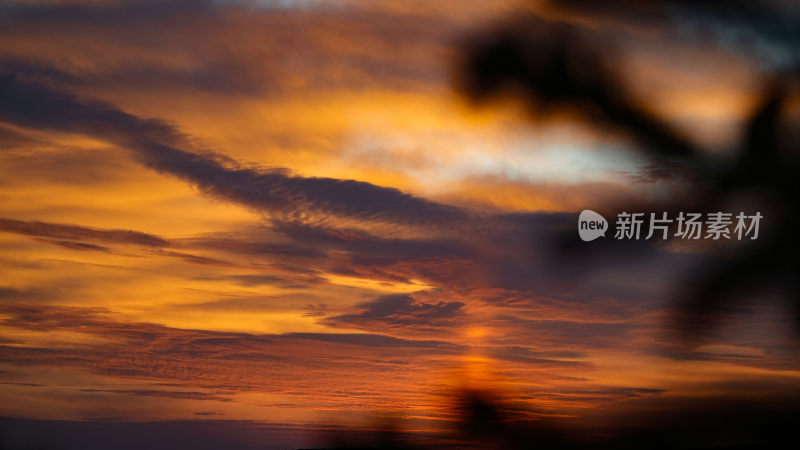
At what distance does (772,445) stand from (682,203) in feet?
6.43

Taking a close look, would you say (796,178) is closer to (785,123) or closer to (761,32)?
(785,123)

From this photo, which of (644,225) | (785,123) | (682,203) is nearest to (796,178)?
(785,123)

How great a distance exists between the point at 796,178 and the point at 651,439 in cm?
232

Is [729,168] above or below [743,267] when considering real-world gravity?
above

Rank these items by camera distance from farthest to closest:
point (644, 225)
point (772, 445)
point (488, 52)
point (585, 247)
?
point (644, 225)
point (585, 247)
point (488, 52)
point (772, 445)

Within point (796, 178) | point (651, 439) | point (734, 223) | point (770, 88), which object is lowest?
point (651, 439)

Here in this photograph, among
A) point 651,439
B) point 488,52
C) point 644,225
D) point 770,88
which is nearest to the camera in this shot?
point 651,439

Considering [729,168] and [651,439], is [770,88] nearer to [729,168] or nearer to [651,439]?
[729,168]

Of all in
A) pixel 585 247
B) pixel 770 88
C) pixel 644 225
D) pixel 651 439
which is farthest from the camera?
pixel 770 88

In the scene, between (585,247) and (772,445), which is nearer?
(772,445)

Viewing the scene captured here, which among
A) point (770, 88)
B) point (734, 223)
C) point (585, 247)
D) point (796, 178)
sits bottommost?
point (585, 247)

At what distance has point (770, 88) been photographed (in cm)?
417

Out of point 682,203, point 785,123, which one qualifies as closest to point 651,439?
point 682,203

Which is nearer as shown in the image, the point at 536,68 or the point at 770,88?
the point at 536,68
